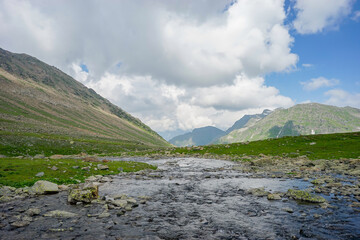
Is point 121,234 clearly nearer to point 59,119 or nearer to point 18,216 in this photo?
point 18,216

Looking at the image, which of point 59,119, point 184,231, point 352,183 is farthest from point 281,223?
point 59,119

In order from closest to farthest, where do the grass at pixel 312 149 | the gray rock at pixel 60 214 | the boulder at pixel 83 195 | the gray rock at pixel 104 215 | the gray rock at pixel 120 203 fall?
1. the gray rock at pixel 60 214
2. the gray rock at pixel 104 215
3. the gray rock at pixel 120 203
4. the boulder at pixel 83 195
5. the grass at pixel 312 149

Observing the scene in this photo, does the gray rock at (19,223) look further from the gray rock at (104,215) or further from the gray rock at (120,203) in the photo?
the gray rock at (120,203)

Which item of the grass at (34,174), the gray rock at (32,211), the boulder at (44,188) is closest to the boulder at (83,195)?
the gray rock at (32,211)

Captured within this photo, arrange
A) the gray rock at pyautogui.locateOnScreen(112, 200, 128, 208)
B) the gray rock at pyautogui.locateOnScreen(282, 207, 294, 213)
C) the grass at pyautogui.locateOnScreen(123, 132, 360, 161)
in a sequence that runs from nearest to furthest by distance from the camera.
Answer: the gray rock at pyautogui.locateOnScreen(282, 207, 294, 213) → the gray rock at pyautogui.locateOnScreen(112, 200, 128, 208) → the grass at pyautogui.locateOnScreen(123, 132, 360, 161)

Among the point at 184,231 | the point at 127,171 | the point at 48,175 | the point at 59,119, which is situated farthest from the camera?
the point at 59,119

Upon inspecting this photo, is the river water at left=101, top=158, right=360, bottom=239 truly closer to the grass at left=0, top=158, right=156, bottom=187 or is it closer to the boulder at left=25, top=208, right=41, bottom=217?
the boulder at left=25, top=208, right=41, bottom=217

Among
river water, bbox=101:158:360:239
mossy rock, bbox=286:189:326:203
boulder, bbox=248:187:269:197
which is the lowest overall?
river water, bbox=101:158:360:239

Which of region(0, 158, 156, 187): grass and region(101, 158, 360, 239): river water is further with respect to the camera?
region(0, 158, 156, 187): grass

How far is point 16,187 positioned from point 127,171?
18.7 meters

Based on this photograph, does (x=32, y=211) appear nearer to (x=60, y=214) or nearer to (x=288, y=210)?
(x=60, y=214)

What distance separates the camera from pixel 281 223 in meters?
13.3

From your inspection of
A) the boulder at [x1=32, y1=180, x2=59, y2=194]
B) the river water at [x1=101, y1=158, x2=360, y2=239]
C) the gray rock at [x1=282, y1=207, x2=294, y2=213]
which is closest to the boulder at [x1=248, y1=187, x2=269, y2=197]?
the river water at [x1=101, y1=158, x2=360, y2=239]

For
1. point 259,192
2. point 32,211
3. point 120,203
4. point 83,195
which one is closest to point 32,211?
point 32,211
